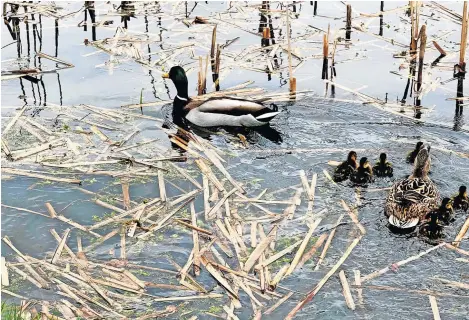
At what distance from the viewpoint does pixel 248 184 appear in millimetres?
8148

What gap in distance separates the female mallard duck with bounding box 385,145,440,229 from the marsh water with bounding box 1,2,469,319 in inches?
7.3

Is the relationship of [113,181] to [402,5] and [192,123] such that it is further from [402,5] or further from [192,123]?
[402,5]

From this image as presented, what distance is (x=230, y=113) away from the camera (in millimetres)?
10008

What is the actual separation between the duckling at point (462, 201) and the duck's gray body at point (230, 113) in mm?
3198

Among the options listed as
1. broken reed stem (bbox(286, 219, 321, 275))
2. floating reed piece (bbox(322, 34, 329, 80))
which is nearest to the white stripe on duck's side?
floating reed piece (bbox(322, 34, 329, 80))

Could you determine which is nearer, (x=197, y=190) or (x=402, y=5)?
(x=197, y=190)

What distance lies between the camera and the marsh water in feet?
20.5

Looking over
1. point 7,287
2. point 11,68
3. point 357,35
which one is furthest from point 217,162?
Answer: point 357,35

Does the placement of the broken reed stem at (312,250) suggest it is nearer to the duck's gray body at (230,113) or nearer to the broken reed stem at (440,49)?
the duck's gray body at (230,113)

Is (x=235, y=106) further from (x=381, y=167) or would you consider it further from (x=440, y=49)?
(x=440, y=49)

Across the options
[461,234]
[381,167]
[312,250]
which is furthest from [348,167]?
[312,250]

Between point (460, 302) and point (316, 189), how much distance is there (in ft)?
8.20

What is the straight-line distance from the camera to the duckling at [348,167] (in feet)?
27.1

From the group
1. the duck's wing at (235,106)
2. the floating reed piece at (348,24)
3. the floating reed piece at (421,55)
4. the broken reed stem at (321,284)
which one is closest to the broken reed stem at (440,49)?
the floating reed piece at (421,55)
